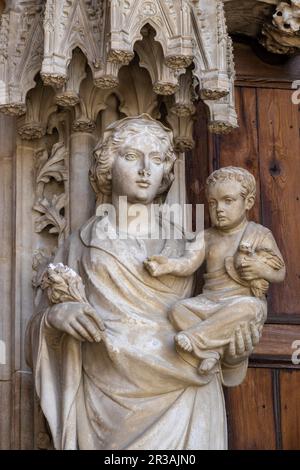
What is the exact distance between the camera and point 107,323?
7.40 meters

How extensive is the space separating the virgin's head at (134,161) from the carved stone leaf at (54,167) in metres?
0.26

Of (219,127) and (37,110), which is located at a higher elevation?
(37,110)

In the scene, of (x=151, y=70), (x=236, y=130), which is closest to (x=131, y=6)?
(x=151, y=70)

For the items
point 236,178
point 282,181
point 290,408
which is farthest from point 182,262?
point 282,181

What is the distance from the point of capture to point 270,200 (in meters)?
8.41

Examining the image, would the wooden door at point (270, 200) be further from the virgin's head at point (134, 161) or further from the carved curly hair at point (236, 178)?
the carved curly hair at point (236, 178)

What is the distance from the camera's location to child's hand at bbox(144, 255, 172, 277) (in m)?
7.49

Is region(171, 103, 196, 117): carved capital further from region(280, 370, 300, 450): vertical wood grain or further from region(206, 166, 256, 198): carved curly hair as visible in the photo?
region(280, 370, 300, 450): vertical wood grain

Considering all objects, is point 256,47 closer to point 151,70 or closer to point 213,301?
point 151,70

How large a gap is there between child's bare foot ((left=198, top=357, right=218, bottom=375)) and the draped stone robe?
1.9 inches

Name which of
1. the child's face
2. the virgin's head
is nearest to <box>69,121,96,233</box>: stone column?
the virgin's head

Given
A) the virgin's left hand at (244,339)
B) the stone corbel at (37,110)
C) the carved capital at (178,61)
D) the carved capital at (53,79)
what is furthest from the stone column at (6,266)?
the virgin's left hand at (244,339)

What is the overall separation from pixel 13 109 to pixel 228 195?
98 cm

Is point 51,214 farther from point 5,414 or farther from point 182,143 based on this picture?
point 5,414
